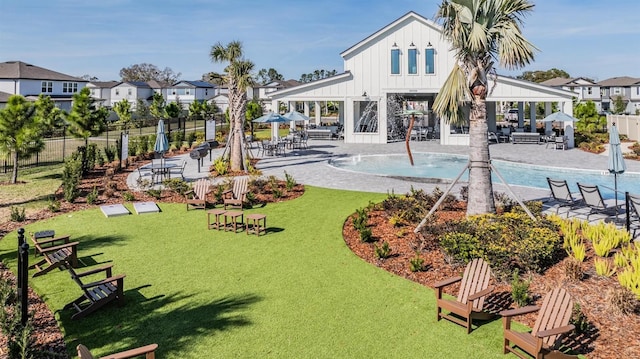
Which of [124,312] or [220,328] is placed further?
[124,312]

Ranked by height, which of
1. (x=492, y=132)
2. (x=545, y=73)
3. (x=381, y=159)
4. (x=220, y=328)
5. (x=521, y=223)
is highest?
(x=545, y=73)

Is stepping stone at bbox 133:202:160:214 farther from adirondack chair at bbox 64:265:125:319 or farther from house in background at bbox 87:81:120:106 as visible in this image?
house in background at bbox 87:81:120:106

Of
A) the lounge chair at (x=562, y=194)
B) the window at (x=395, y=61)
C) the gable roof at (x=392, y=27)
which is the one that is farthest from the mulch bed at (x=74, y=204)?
the window at (x=395, y=61)

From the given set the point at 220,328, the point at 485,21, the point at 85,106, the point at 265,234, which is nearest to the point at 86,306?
the point at 220,328

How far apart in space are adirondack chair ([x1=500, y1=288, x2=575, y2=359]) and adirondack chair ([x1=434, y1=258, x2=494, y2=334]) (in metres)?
0.65

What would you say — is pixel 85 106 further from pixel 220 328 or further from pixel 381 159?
pixel 220 328

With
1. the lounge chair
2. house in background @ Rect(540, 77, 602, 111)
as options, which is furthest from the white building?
house in background @ Rect(540, 77, 602, 111)

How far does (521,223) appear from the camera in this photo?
33.1 ft

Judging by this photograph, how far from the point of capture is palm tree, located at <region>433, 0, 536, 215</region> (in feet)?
33.1

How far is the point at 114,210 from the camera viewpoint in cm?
1392

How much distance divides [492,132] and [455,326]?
3016 cm

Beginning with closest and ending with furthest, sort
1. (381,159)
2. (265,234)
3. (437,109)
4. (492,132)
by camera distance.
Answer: (437,109)
(265,234)
(381,159)
(492,132)

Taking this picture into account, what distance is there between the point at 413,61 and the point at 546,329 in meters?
29.9

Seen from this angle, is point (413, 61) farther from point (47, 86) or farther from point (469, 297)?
point (47, 86)
